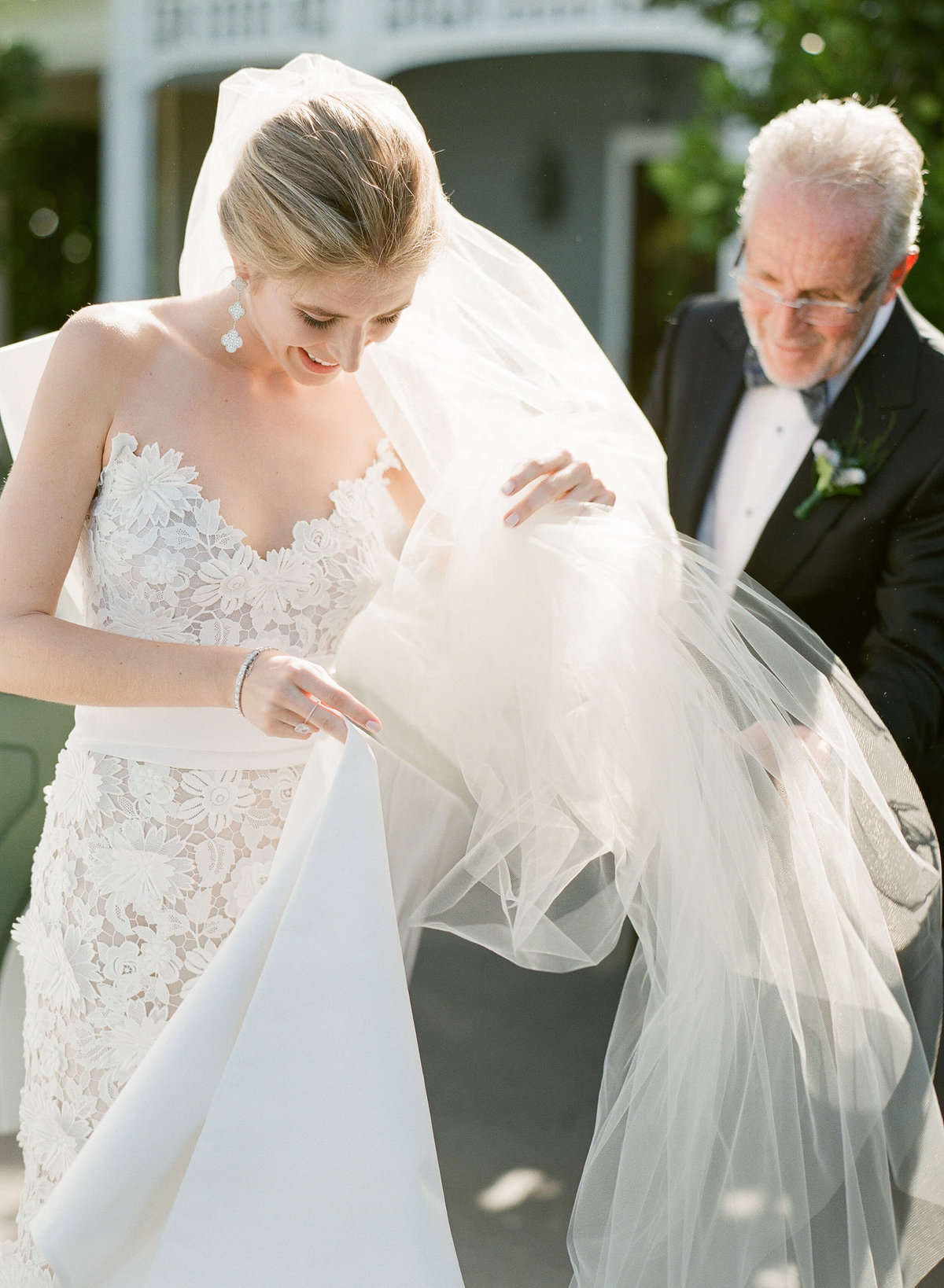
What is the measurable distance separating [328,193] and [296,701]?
715mm

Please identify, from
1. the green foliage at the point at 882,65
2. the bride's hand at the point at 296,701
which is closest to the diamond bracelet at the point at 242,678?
the bride's hand at the point at 296,701

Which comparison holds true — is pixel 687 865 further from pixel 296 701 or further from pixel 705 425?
pixel 705 425

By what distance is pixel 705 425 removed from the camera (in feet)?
9.34

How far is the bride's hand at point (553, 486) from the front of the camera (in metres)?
2.01

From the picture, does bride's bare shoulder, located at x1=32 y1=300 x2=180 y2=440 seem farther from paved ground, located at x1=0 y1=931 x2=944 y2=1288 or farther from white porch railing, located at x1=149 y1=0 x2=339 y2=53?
white porch railing, located at x1=149 y1=0 x2=339 y2=53

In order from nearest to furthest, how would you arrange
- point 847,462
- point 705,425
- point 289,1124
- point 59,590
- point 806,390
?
point 289,1124 < point 59,590 < point 847,462 < point 806,390 < point 705,425

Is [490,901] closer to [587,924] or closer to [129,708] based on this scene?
[587,924]

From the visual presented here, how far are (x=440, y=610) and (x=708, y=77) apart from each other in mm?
3724

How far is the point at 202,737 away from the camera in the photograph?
2.05 meters

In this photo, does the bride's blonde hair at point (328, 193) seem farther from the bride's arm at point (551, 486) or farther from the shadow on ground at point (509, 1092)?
the shadow on ground at point (509, 1092)

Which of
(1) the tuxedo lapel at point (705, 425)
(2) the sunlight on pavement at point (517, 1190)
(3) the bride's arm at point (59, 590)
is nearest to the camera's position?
(3) the bride's arm at point (59, 590)

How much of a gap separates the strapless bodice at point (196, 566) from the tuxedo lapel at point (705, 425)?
3.21ft

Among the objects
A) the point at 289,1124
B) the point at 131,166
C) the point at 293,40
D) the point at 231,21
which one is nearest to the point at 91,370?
the point at 289,1124

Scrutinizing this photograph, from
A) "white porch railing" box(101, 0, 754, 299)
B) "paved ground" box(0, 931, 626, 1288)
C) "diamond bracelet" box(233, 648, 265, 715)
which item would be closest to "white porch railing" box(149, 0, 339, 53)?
Result: "white porch railing" box(101, 0, 754, 299)
